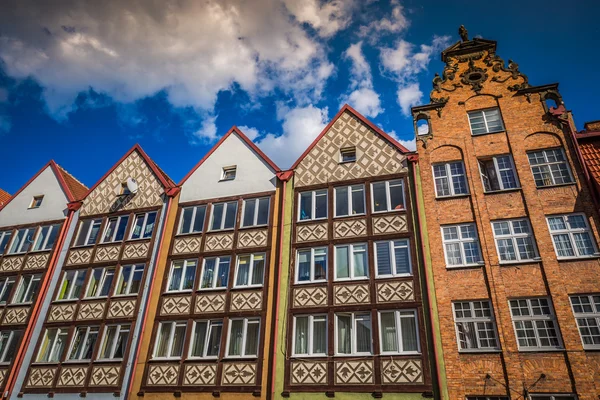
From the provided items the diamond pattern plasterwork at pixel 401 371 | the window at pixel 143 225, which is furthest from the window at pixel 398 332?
the window at pixel 143 225

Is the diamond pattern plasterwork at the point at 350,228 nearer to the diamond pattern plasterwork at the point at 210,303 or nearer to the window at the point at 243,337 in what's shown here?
the window at the point at 243,337

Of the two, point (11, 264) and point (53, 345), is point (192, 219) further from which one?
point (11, 264)

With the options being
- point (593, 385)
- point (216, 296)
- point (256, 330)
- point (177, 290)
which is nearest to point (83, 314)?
point (177, 290)

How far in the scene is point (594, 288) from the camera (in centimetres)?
1589

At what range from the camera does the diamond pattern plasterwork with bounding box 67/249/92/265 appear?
2366 centimetres

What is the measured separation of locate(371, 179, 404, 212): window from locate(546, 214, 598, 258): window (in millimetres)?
6353

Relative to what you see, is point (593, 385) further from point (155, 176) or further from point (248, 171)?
point (155, 176)

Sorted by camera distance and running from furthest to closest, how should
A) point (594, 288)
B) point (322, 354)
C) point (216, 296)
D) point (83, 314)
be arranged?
point (83, 314) < point (216, 296) < point (322, 354) < point (594, 288)

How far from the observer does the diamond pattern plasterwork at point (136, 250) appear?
2271 cm

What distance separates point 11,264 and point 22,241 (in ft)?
5.14

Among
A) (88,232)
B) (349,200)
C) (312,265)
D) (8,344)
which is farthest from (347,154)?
(8,344)

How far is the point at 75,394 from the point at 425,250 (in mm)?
17357

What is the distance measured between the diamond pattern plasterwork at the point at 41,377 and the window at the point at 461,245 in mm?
19367

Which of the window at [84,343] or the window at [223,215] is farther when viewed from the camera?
the window at [223,215]
